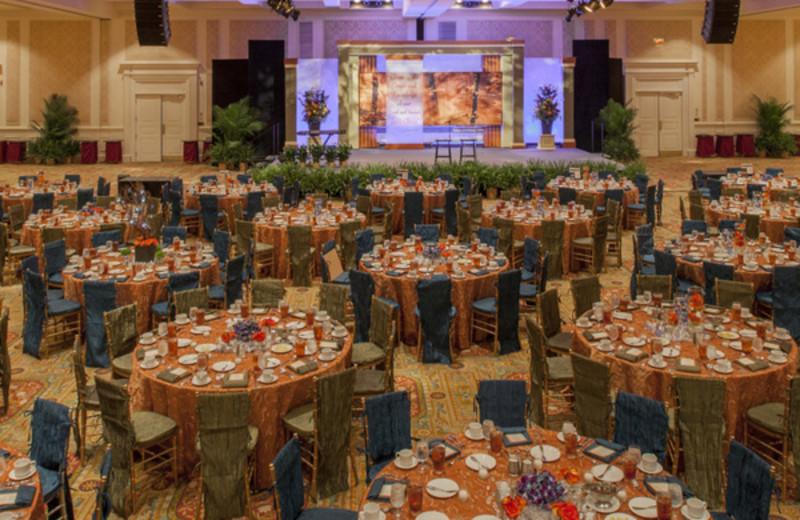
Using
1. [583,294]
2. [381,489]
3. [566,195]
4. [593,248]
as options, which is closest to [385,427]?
[381,489]

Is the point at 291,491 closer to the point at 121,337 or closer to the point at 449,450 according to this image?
the point at 449,450

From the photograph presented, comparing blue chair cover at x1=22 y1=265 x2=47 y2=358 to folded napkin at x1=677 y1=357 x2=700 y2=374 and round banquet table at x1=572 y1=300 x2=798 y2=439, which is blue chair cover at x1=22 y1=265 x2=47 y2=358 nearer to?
round banquet table at x1=572 y1=300 x2=798 y2=439

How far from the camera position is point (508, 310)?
24.0 ft

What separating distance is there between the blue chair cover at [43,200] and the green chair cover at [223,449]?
8782 mm

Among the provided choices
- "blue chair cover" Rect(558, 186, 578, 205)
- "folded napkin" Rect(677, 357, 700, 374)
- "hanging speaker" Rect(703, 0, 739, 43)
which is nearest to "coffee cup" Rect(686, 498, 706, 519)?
"folded napkin" Rect(677, 357, 700, 374)

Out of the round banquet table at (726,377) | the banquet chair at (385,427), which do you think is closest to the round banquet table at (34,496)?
the banquet chair at (385,427)

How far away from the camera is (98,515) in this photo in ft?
12.9

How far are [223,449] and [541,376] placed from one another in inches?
95.4

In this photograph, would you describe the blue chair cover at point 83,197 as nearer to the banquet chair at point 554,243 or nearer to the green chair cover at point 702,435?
the banquet chair at point 554,243

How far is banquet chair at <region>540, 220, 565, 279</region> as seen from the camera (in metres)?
9.53

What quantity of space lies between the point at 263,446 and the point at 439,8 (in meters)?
17.4

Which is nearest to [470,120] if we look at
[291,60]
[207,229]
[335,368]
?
Result: [291,60]

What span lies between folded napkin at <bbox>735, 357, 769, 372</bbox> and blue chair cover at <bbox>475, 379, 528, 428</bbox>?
158 centimetres

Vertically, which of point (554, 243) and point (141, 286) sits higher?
point (554, 243)
